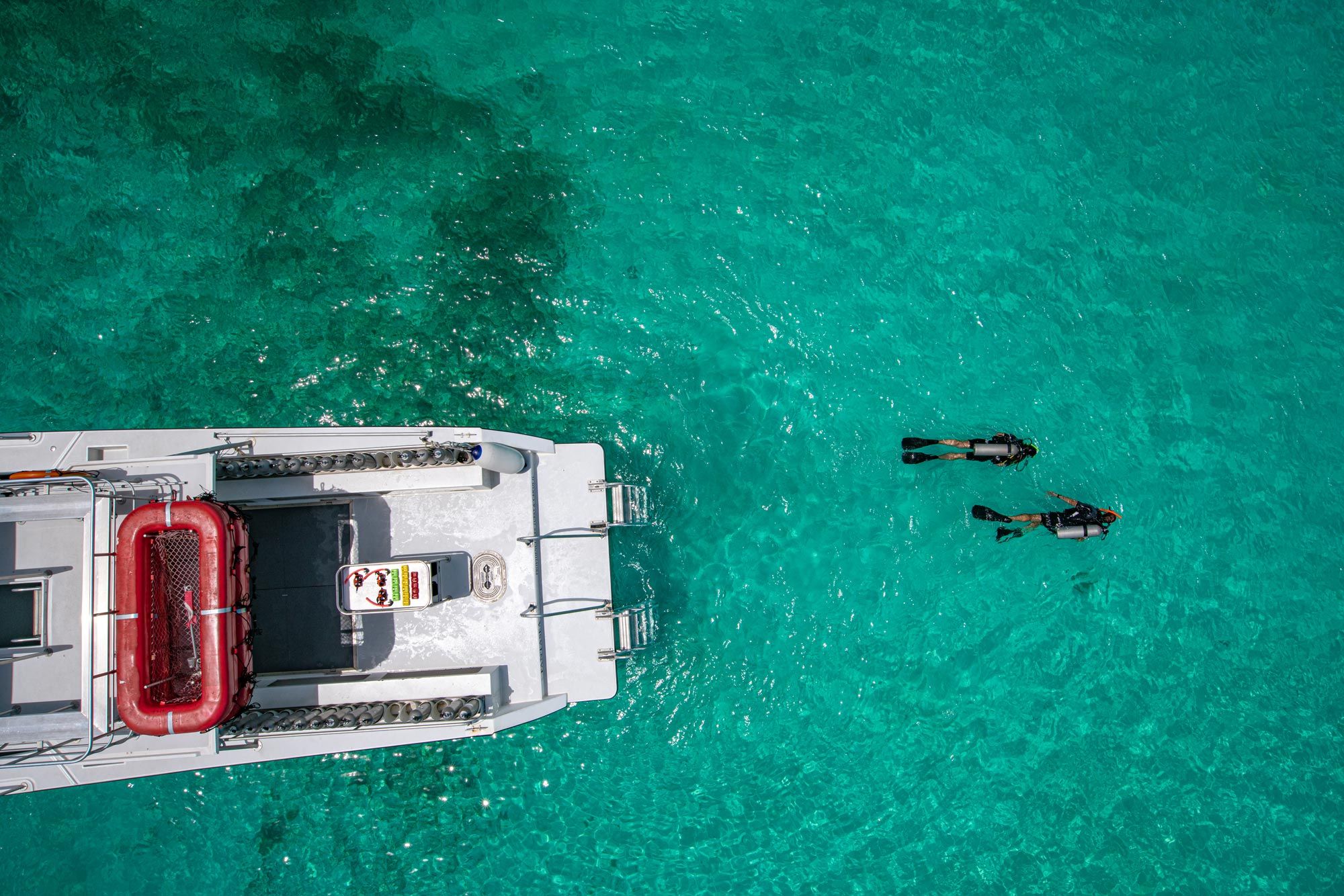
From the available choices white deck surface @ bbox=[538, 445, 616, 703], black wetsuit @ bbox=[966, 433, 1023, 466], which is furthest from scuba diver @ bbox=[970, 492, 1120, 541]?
white deck surface @ bbox=[538, 445, 616, 703]

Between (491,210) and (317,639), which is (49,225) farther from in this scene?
(317,639)

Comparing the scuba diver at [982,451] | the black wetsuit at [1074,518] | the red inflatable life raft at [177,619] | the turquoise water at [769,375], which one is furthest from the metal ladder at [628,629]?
the black wetsuit at [1074,518]

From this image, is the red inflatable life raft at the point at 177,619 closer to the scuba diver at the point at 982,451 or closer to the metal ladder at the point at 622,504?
the metal ladder at the point at 622,504

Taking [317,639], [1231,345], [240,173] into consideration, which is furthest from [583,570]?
[1231,345]

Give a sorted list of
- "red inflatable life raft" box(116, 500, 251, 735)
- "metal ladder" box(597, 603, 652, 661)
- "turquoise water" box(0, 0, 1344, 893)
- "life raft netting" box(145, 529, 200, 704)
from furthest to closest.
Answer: "turquoise water" box(0, 0, 1344, 893)
"metal ladder" box(597, 603, 652, 661)
"life raft netting" box(145, 529, 200, 704)
"red inflatable life raft" box(116, 500, 251, 735)

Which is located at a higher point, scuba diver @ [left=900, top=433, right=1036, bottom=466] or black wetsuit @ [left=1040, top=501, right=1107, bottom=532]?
scuba diver @ [left=900, top=433, right=1036, bottom=466]

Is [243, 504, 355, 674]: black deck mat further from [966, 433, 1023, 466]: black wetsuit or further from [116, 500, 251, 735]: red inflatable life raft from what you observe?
[966, 433, 1023, 466]: black wetsuit
